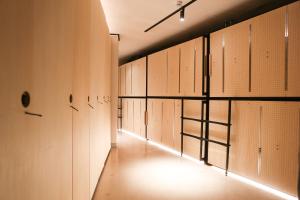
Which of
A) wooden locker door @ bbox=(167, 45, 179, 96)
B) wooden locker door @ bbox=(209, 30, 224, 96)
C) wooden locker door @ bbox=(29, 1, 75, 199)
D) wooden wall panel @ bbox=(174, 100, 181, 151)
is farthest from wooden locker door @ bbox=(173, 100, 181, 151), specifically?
wooden locker door @ bbox=(29, 1, 75, 199)

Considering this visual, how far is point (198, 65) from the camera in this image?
15.6ft

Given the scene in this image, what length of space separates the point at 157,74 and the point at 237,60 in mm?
2875

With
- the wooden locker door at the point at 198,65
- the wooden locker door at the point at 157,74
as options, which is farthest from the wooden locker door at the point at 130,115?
the wooden locker door at the point at 198,65

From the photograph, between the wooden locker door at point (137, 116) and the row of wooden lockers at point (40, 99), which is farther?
the wooden locker door at point (137, 116)

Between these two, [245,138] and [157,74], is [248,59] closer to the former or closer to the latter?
[245,138]

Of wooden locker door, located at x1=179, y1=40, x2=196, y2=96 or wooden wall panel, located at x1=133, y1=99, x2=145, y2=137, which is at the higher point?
wooden locker door, located at x1=179, y1=40, x2=196, y2=96

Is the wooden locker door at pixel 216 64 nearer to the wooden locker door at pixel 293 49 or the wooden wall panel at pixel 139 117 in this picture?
the wooden locker door at pixel 293 49

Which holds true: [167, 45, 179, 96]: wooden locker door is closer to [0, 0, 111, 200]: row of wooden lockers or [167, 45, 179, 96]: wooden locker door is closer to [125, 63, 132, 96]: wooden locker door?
[125, 63, 132, 96]: wooden locker door

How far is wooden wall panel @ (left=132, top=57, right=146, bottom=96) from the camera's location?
7246 millimetres

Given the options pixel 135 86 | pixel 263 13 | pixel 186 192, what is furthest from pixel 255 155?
pixel 135 86

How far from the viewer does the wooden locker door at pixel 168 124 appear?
5.71 m

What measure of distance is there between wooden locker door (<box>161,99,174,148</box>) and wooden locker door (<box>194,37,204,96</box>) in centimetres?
108

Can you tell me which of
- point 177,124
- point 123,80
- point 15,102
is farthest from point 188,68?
point 15,102

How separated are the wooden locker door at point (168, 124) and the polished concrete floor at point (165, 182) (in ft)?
2.46
